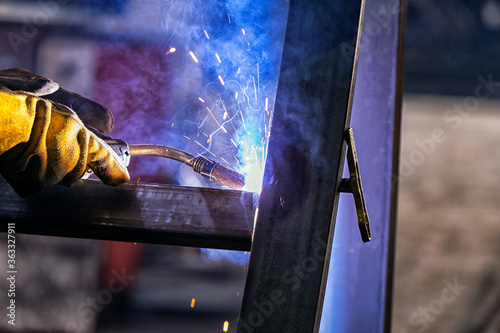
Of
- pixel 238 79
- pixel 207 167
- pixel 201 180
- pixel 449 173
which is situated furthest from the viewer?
pixel 201 180

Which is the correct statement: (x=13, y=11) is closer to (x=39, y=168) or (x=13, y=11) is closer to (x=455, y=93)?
(x=39, y=168)

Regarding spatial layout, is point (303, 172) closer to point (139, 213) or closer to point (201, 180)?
point (139, 213)

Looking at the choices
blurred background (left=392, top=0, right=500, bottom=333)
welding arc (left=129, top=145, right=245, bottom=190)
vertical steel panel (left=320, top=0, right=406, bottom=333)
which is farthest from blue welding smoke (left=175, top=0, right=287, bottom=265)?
blurred background (left=392, top=0, right=500, bottom=333)

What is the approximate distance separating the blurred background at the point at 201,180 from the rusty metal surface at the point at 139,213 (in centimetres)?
101

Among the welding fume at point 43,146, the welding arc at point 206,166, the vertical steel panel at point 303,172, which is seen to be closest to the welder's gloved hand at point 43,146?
the welding fume at point 43,146

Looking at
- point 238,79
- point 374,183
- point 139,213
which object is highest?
point 238,79

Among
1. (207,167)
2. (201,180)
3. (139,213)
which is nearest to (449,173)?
(201,180)

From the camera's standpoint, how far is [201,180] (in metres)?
2.10

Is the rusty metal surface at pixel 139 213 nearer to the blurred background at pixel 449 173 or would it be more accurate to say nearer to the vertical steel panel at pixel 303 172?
the vertical steel panel at pixel 303 172

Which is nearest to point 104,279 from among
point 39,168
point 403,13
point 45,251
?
point 45,251

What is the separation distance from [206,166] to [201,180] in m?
1.18

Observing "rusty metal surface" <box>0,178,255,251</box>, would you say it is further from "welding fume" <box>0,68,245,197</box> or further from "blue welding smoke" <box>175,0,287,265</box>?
"blue welding smoke" <box>175,0,287,265</box>

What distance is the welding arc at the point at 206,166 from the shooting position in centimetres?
94

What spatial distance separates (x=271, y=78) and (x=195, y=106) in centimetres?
77
